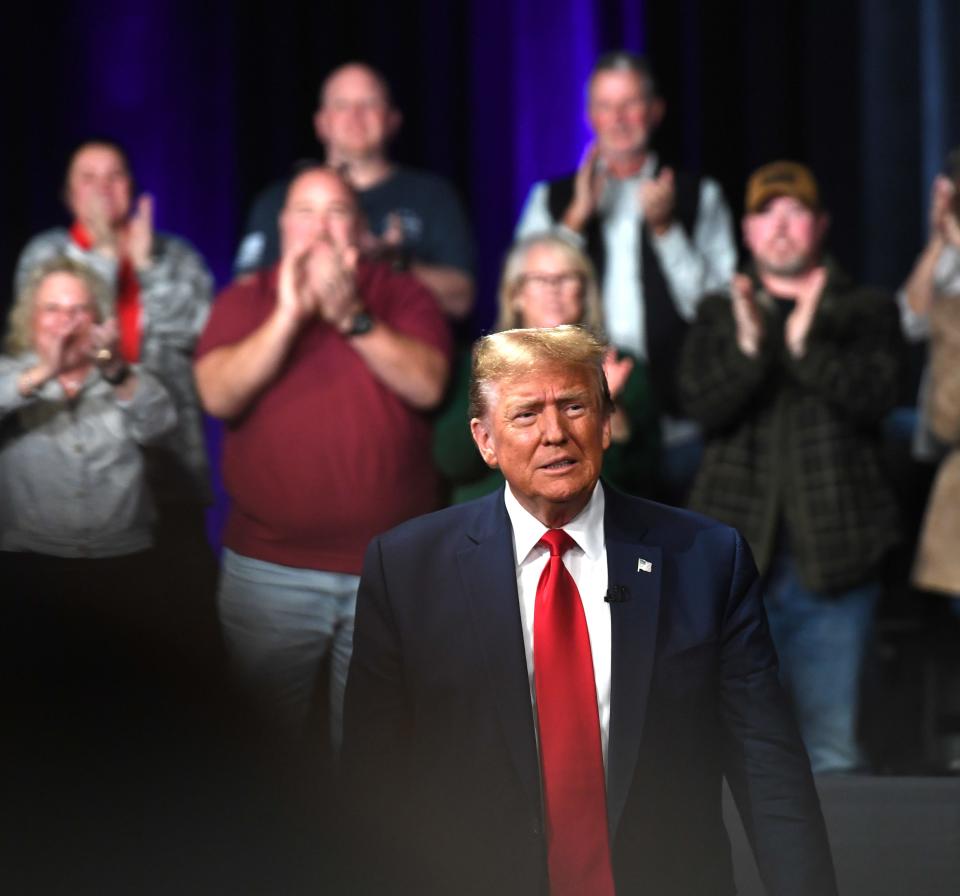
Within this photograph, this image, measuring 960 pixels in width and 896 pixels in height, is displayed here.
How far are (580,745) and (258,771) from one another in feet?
3.55

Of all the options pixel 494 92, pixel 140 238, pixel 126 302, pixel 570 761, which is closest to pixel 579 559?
pixel 570 761

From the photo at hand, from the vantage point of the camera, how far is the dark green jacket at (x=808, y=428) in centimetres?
374

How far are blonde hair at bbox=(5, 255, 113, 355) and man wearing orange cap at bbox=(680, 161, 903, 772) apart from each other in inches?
54.8

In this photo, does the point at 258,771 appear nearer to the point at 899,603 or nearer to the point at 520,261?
the point at 520,261

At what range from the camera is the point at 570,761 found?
5.90 feet

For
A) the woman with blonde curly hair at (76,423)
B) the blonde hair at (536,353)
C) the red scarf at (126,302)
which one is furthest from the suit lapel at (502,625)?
the red scarf at (126,302)

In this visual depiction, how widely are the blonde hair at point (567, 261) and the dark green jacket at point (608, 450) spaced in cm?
18

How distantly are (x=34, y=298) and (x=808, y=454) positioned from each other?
1834mm

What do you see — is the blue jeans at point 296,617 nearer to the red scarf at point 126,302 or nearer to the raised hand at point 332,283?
the raised hand at point 332,283

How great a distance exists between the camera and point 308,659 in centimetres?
340

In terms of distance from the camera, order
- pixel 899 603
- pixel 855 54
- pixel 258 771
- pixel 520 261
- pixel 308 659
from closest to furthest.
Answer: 1. pixel 258 771
2. pixel 308 659
3. pixel 520 261
4. pixel 899 603
5. pixel 855 54

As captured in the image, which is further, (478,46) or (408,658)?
(478,46)

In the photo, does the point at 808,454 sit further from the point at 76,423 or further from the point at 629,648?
the point at 629,648

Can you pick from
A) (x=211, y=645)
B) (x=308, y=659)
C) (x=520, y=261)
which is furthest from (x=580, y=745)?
(x=520, y=261)
